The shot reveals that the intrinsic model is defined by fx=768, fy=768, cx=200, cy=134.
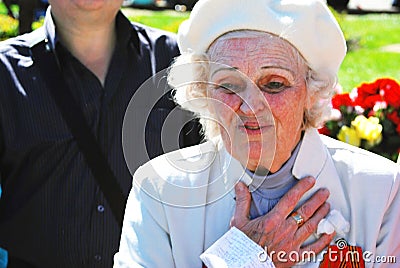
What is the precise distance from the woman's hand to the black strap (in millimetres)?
896

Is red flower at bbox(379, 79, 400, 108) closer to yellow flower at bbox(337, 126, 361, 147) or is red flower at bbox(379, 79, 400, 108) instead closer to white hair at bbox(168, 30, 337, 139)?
yellow flower at bbox(337, 126, 361, 147)

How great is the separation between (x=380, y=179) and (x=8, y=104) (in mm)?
1539

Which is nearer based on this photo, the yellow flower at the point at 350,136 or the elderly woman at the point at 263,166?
the elderly woman at the point at 263,166

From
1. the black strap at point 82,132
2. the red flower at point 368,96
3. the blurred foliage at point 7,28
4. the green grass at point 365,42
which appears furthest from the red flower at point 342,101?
the blurred foliage at point 7,28

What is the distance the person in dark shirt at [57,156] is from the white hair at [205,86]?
598mm

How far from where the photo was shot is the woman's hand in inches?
87.4

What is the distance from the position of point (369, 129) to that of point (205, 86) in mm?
2079

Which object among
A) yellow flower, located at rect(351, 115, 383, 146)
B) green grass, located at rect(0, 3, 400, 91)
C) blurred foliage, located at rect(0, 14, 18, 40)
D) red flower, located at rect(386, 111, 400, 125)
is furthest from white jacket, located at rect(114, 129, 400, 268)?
blurred foliage, located at rect(0, 14, 18, 40)

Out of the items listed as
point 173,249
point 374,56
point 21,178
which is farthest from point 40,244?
point 374,56

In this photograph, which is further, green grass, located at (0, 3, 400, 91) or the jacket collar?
green grass, located at (0, 3, 400, 91)

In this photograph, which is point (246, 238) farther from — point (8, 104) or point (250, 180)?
point (8, 104)

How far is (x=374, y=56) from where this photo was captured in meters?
12.7

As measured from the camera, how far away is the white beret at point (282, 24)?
2.17 m

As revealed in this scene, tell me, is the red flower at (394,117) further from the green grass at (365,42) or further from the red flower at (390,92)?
the green grass at (365,42)
